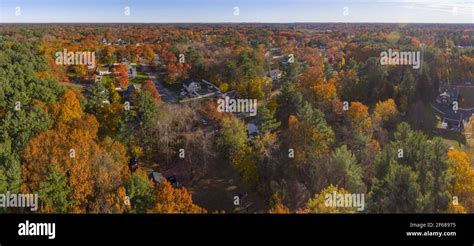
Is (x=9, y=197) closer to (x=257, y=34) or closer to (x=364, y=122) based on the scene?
(x=364, y=122)
